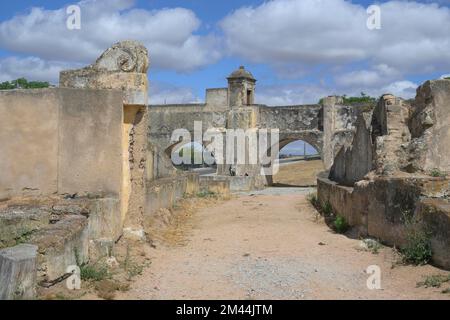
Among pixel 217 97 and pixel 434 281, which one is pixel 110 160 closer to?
pixel 434 281

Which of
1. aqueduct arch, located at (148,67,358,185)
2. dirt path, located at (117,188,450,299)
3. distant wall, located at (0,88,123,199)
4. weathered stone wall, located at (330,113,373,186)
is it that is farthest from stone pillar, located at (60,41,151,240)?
aqueduct arch, located at (148,67,358,185)

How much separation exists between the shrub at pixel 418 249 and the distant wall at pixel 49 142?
14.7 feet

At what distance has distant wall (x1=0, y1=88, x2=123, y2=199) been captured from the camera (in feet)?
26.3

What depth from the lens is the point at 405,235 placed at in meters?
7.55

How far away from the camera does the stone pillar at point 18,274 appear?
446 cm

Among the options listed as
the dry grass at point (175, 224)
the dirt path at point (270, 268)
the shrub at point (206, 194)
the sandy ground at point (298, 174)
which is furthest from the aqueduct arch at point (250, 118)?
the dirt path at point (270, 268)

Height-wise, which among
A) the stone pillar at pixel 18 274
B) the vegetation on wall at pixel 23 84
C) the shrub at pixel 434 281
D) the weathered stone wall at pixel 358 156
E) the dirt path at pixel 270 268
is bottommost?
the dirt path at pixel 270 268

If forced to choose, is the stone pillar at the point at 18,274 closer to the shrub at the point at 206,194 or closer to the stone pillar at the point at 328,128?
the shrub at the point at 206,194

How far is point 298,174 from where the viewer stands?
1416 inches

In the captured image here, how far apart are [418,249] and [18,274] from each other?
4780 mm

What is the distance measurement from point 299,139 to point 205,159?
16.4 metres

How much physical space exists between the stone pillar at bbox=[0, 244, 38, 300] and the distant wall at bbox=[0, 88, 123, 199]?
130 inches

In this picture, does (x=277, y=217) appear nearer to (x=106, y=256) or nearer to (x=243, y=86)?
(x=106, y=256)

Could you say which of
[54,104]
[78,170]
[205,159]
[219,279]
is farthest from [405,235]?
[205,159]
